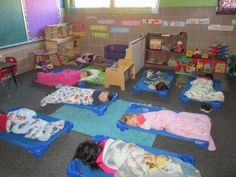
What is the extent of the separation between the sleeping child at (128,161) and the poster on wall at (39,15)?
14.2 feet

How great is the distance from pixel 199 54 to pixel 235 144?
291cm

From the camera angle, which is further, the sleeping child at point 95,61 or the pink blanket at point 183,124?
the sleeping child at point 95,61

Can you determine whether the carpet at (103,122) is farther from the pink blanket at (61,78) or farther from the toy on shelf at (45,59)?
the toy on shelf at (45,59)

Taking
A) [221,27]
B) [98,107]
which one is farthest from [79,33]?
[221,27]

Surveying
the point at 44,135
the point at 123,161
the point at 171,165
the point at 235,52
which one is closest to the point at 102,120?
the point at 44,135

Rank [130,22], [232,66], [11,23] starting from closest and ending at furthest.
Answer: [11,23]
[232,66]
[130,22]

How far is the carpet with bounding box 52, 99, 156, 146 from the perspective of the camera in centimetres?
294

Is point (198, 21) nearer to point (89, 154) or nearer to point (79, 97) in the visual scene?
point (79, 97)

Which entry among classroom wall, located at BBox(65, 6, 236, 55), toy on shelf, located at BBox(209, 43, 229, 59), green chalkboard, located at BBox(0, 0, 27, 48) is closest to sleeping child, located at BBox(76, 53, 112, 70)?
classroom wall, located at BBox(65, 6, 236, 55)

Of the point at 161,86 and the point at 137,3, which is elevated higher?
the point at 137,3

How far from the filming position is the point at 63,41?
5.95 metres

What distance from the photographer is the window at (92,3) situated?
5975mm

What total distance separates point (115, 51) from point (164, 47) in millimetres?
1369

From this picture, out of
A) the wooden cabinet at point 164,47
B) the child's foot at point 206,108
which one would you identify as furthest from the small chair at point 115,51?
the child's foot at point 206,108
